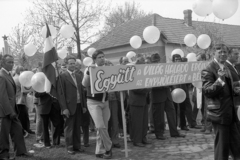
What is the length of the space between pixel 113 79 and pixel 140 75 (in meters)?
0.70

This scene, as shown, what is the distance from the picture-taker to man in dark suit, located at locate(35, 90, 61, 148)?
652 centimetres

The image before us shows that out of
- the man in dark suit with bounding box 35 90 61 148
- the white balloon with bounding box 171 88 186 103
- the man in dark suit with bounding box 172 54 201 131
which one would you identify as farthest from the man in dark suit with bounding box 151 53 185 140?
the man in dark suit with bounding box 35 90 61 148

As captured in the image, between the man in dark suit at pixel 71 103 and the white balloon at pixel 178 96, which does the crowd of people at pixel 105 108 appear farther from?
the white balloon at pixel 178 96

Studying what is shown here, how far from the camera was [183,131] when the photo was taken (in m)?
7.86

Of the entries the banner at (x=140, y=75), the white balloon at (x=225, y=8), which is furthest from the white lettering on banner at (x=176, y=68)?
the white balloon at (x=225, y=8)

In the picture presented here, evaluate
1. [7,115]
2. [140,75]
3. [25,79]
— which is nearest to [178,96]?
[140,75]

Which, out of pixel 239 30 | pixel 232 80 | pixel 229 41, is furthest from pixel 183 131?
pixel 239 30

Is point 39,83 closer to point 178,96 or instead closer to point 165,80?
point 165,80

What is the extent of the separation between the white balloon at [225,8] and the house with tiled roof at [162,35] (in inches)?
603

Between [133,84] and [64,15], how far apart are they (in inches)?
754

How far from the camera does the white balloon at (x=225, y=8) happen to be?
6.81 m

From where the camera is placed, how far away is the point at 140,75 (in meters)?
5.85

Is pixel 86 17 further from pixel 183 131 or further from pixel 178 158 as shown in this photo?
pixel 178 158

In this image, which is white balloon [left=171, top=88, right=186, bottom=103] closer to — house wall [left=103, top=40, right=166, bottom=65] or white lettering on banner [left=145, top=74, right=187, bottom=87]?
white lettering on banner [left=145, top=74, right=187, bottom=87]
